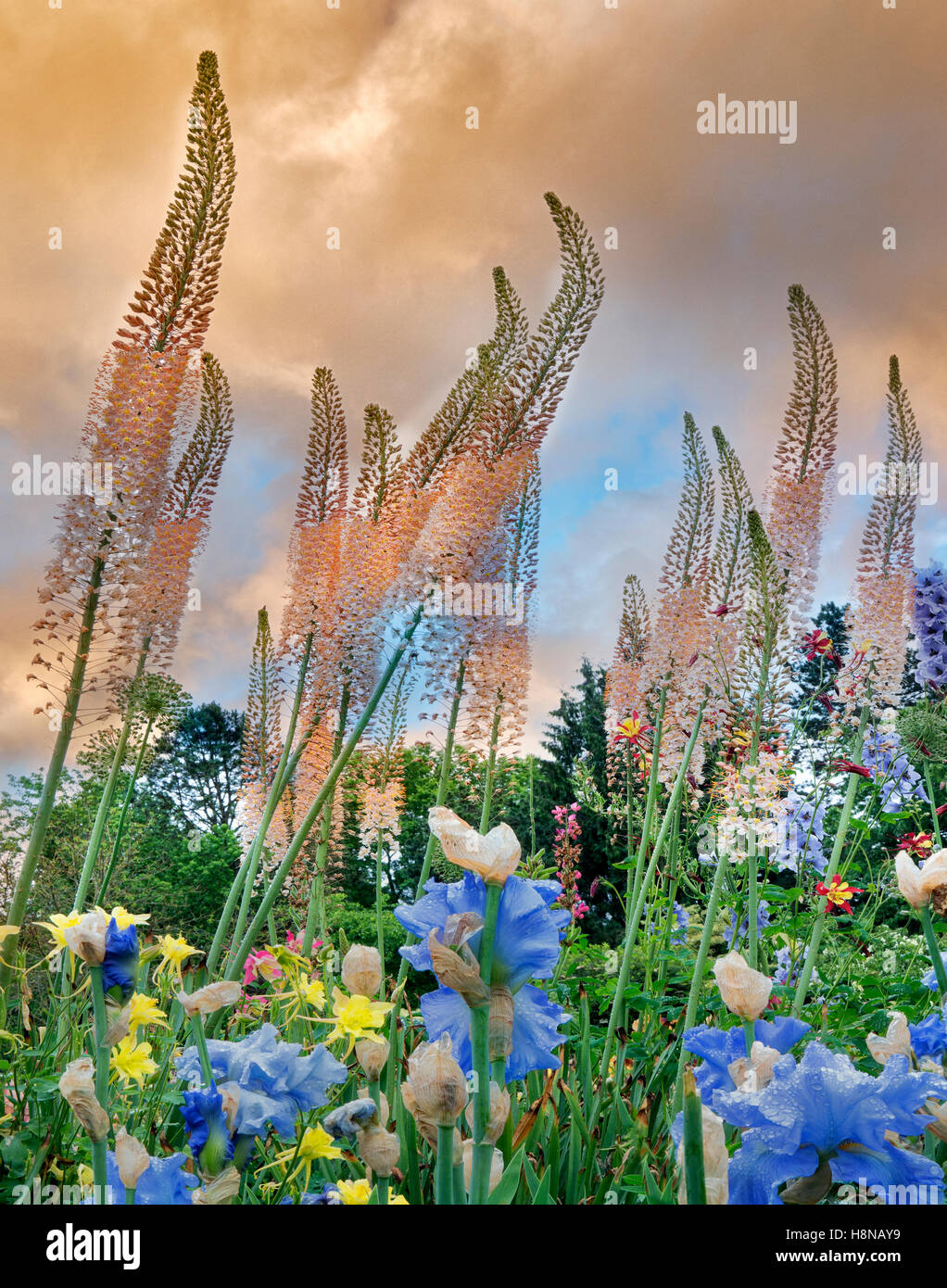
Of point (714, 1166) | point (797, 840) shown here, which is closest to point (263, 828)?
point (714, 1166)

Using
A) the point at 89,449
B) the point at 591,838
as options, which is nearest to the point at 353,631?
the point at 89,449

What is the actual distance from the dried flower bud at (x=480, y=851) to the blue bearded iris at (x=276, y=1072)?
0.58 m

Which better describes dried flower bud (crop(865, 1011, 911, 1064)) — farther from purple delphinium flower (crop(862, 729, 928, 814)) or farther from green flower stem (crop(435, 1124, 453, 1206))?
purple delphinium flower (crop(862, 729, 928, 814))

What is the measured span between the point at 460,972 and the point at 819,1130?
18.7 inches

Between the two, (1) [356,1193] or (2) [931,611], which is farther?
(2) [931,611]

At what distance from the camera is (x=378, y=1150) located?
100 cm

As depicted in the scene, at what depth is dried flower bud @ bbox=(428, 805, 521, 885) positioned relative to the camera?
804mm

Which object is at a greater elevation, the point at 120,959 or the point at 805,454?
the point at 805,454

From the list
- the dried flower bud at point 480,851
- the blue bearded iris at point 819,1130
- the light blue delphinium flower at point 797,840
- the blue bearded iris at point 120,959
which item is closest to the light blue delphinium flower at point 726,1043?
the blue bearded iris at point 819,1130

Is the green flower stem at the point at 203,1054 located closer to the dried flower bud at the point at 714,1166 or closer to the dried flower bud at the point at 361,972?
the dried flower bud at the point at 361,972

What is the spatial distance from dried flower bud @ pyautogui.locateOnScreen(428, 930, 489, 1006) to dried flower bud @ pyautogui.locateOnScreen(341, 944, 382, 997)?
0.44 m

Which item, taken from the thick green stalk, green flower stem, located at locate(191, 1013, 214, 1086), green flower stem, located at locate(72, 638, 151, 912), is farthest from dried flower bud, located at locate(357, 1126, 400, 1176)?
green flower stem, located at locate(72, 638, 151, 912)

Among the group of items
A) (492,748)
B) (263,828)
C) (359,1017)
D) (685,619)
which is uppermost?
(685,619)

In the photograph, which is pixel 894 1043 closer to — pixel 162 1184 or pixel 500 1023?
pixel 500 1023
